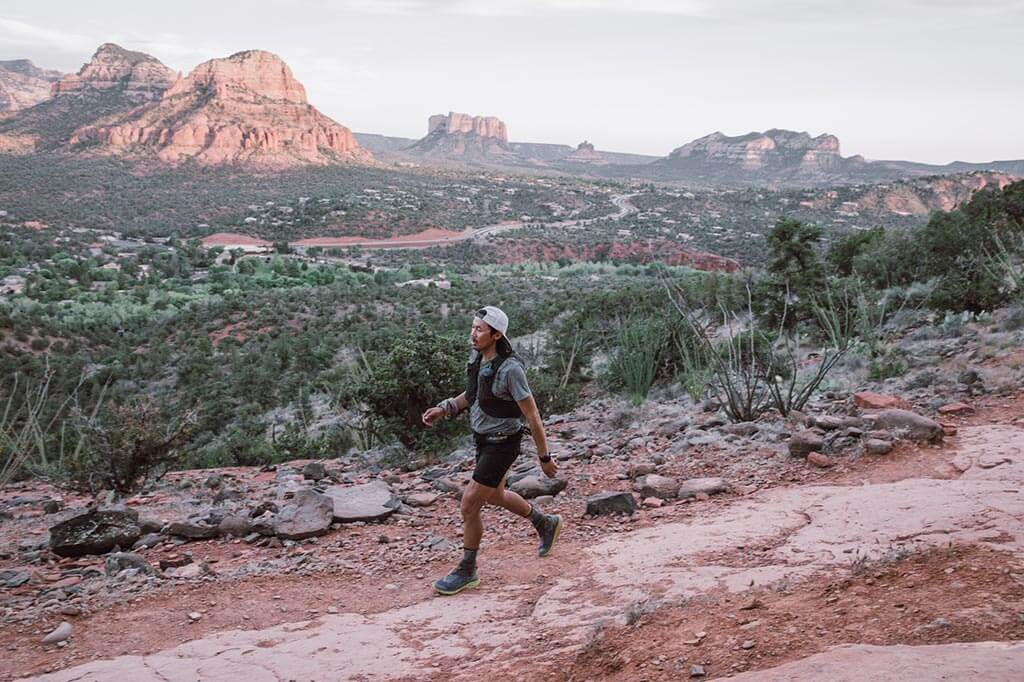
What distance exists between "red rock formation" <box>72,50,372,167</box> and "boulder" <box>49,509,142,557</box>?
76.0 metres

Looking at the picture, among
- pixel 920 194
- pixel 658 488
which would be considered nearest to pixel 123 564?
pixel 658 488

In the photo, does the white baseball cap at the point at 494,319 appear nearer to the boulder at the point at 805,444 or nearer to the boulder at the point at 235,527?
the boulder at the point at 235,527

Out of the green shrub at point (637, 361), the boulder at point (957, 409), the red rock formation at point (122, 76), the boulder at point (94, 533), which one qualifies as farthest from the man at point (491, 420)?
the red rock formation at point (122, 76)

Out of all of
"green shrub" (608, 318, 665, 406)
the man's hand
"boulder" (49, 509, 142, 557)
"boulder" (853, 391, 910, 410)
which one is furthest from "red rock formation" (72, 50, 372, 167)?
the man's hand

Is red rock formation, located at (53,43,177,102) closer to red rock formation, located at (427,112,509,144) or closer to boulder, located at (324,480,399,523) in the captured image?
red rock formation, located at (427,112,509,144)

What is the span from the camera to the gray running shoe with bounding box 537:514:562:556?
4.62 m

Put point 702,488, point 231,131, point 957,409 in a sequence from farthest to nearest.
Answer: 1. point 231,131
2. point 957,409
3. point 702,488

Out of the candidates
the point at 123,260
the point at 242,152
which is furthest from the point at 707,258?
the point at 242,152

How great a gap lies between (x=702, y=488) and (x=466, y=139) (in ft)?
552

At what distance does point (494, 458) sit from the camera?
161 inches

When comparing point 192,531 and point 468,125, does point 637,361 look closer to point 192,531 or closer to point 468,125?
point 192,531

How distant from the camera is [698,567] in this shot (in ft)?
12.9

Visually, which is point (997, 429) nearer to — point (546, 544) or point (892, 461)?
point (892, 461)

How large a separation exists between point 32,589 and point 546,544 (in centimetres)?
333
